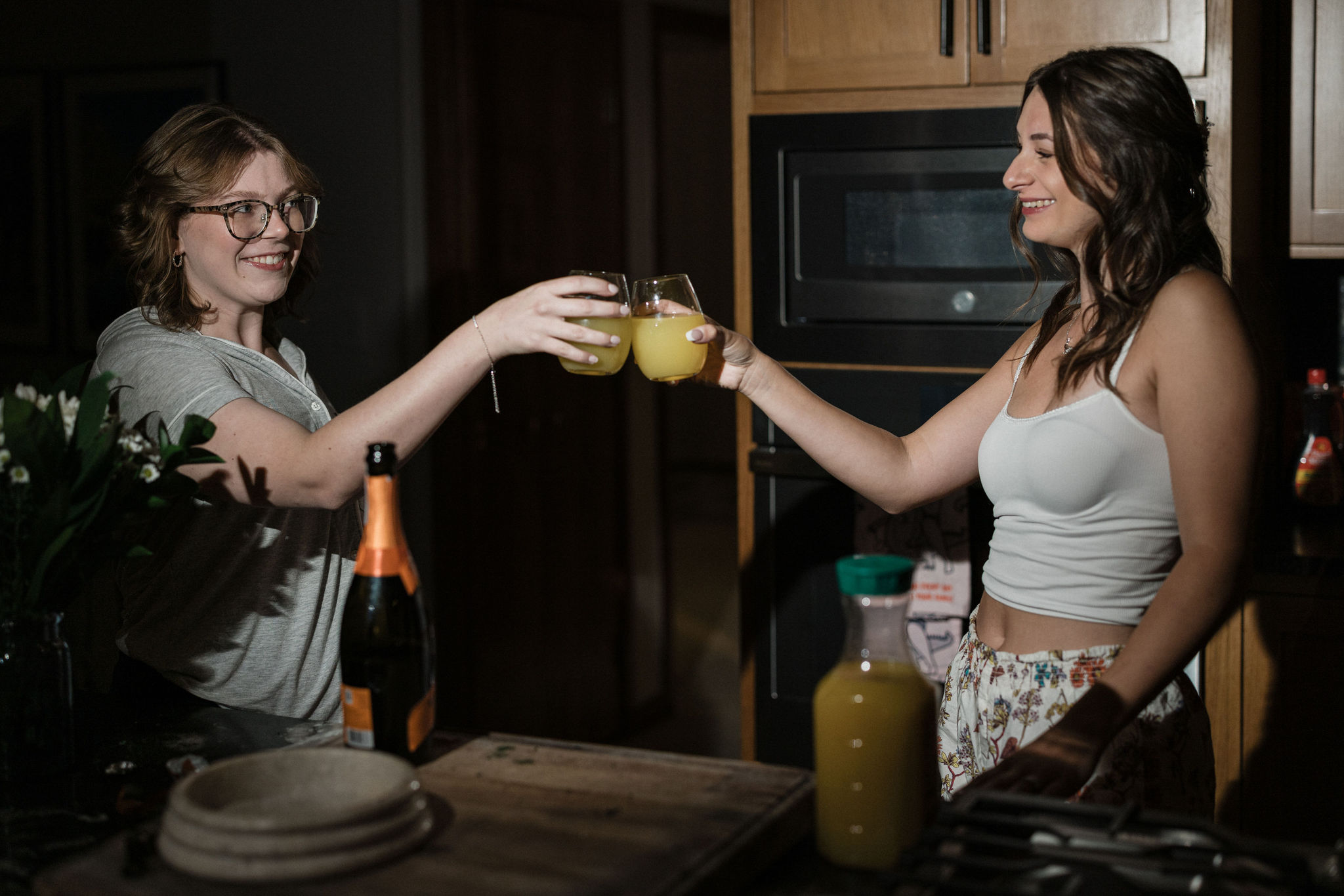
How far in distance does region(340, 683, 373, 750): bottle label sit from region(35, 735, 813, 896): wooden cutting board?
0.06m

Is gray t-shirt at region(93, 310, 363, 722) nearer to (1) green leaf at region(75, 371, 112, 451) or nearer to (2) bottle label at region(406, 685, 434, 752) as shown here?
(1) green leaf at region(75, 371, 112, 451)

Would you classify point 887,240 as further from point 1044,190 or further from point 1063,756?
point 1063,756

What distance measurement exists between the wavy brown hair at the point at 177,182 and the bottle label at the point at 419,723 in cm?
84

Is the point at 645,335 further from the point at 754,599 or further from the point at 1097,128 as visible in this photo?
the point at 754,599

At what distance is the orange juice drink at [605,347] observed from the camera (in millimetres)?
1507

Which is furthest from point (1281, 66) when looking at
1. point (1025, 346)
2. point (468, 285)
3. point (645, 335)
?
point (468, 285)

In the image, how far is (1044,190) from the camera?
1.61 metres

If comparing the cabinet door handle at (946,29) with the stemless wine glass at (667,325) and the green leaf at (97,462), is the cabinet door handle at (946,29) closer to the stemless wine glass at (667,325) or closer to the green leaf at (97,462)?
the stemless wine glass at (667,325)

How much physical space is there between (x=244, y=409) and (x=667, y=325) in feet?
1.84

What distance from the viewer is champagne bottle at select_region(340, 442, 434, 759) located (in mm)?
1231

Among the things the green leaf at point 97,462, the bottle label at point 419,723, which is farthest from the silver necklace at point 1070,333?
the green leaf at point 97,462

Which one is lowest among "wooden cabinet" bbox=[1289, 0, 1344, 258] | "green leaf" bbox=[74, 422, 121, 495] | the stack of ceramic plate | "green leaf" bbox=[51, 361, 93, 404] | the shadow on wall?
the shadow on wall

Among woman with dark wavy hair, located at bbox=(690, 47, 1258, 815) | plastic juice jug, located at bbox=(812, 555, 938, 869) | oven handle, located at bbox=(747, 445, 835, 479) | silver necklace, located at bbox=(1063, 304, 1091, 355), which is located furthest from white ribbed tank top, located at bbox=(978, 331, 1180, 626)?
oven handle, located at bbox=(747, 445, 835, 479)

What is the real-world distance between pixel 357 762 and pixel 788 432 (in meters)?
0.91
